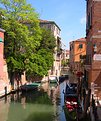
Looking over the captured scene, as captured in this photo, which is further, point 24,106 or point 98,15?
point 24,106

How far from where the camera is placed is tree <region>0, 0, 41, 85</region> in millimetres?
28750

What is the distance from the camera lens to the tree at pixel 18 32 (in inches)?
1132

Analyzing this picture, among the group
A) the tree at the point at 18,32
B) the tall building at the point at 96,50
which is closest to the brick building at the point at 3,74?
the tree at the point at 18,32

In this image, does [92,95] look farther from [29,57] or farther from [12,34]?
[29,57]

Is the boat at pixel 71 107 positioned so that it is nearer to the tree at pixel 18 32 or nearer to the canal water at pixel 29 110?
the canal water at pixel 29 110

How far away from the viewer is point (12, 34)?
2831 centimetres

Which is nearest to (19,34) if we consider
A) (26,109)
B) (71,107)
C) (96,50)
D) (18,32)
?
(18,32)

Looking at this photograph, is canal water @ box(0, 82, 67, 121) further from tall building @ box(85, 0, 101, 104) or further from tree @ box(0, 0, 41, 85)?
tree @ box(0, 0, 41, 85)

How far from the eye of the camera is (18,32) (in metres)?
28.6

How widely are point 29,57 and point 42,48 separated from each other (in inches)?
233

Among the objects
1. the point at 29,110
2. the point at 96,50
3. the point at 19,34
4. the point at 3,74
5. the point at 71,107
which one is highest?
the point at 19,34

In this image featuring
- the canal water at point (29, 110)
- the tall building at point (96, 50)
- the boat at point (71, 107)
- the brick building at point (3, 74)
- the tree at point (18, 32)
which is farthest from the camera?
the tree at point (18, 32)

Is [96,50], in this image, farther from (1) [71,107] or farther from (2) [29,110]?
(2) [29,110]

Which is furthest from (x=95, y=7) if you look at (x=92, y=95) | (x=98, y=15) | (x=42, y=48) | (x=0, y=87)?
(x=42, y=48)
